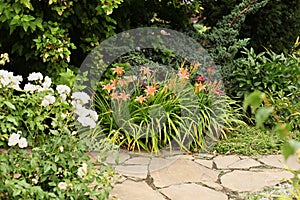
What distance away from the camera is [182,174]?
2961 mm

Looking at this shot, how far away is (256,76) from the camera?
3.98m

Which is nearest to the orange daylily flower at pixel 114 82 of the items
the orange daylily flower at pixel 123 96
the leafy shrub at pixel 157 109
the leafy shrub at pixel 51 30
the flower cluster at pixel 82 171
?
the leafy shrub at pixel 157 109

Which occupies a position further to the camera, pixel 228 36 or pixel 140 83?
pixel 228 36

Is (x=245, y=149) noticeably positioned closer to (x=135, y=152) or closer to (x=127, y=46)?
(x=135, y=152)

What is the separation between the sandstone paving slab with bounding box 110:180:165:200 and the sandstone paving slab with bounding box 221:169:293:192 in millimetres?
518

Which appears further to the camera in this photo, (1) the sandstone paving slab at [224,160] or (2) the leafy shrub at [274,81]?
(2) the leafy shrub at [274,81]

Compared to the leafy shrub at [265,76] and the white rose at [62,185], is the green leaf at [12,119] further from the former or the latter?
the leafy shrub at [265,76]

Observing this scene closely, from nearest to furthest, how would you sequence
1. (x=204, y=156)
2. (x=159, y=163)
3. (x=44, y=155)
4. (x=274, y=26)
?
(x=44, y=155) < (x=159, y=163) < (x=204, y=156) < (x=274, y=26)

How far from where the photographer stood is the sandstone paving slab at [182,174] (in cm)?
285

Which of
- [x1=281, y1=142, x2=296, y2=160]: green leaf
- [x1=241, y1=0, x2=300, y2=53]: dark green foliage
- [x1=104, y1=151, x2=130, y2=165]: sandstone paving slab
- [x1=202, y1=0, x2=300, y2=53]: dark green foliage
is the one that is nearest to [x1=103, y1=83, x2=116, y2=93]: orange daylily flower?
[x1=104, y1=151, x2=130, y2=165]: sandstone paving slab

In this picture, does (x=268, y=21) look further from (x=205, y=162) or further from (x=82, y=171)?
(x=82, y=171)

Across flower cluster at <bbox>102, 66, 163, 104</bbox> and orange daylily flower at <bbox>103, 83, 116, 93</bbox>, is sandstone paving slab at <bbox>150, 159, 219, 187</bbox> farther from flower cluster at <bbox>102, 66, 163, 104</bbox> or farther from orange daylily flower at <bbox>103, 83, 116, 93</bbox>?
orange daylily flower at <bbox>103, 83, 116, 93</bbox>

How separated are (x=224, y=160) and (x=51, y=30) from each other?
1.65 meters

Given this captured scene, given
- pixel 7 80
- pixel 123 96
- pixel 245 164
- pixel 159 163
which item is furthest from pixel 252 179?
pixel 7 80
